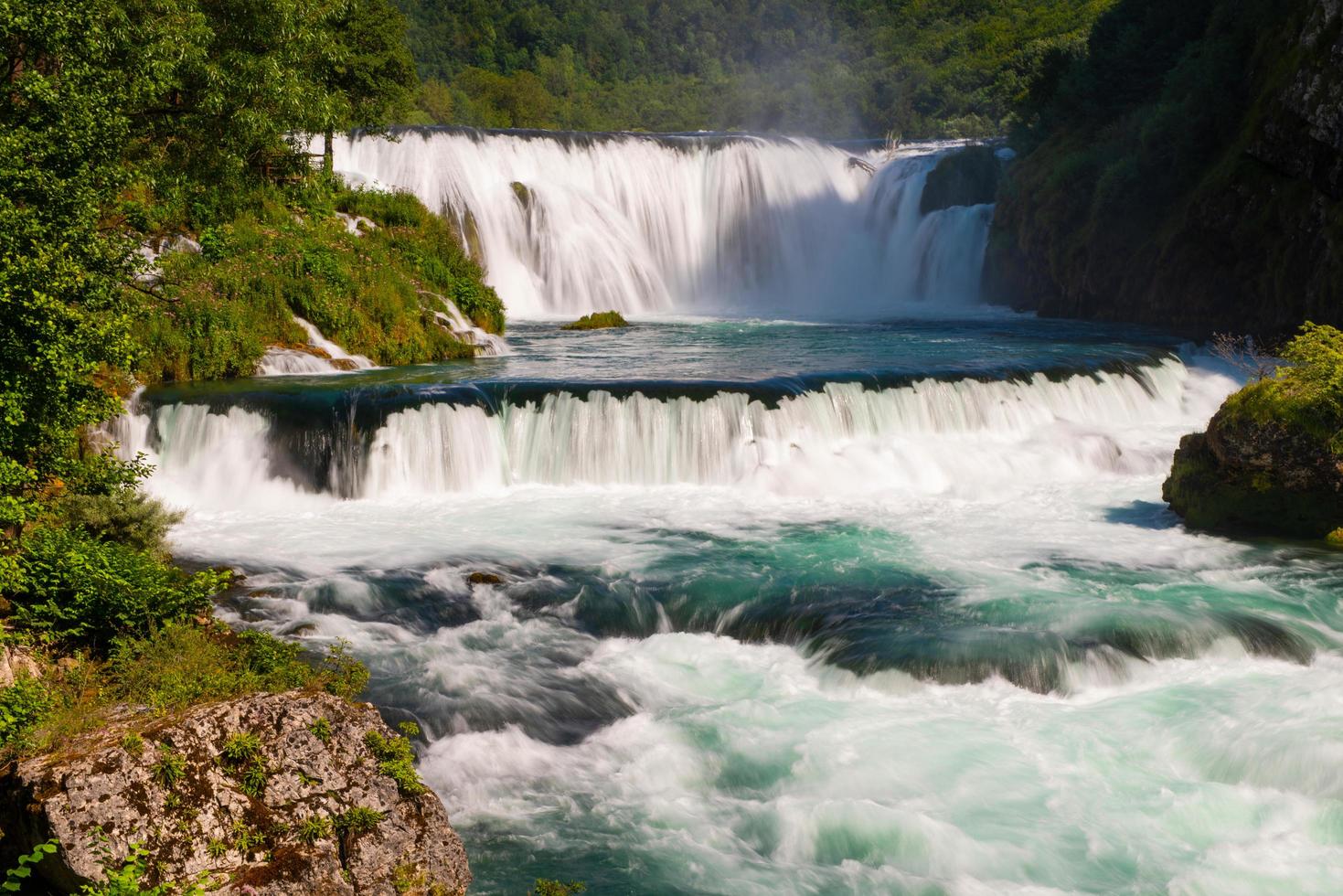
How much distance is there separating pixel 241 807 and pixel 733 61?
441ft

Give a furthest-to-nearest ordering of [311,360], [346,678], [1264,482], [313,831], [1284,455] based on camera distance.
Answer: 1. [311,360]
2. [1264,482]
3. [1284,455]
4. [346,678]
5. [313,831]

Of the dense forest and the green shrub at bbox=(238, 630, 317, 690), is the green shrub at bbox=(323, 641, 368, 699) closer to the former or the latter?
the green shrub at bbox=(238, 630, 317, 690)

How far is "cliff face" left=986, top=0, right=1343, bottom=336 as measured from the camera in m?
25.9

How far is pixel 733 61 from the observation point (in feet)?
434

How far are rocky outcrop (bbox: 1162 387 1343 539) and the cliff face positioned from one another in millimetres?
12271

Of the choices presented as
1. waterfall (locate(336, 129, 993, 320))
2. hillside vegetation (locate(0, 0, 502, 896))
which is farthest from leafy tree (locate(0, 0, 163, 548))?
waterfall (locate(336, 129, 993, 320))

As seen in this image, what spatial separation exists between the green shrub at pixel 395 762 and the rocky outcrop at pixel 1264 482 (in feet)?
40.4

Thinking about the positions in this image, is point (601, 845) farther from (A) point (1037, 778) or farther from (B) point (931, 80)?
(B) point (931, 80)

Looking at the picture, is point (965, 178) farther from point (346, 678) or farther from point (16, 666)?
point (16, 666)

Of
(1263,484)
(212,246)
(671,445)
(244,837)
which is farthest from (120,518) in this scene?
(1263,484)

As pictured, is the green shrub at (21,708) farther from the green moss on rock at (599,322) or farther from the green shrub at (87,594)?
the green moss on rock at (599,322)

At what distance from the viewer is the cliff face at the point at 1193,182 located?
25.9 meters

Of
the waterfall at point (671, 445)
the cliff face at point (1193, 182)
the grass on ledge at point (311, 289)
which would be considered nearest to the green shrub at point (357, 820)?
the waterfall at point (671, 445)

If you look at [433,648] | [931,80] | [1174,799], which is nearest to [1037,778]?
[1174,799]
